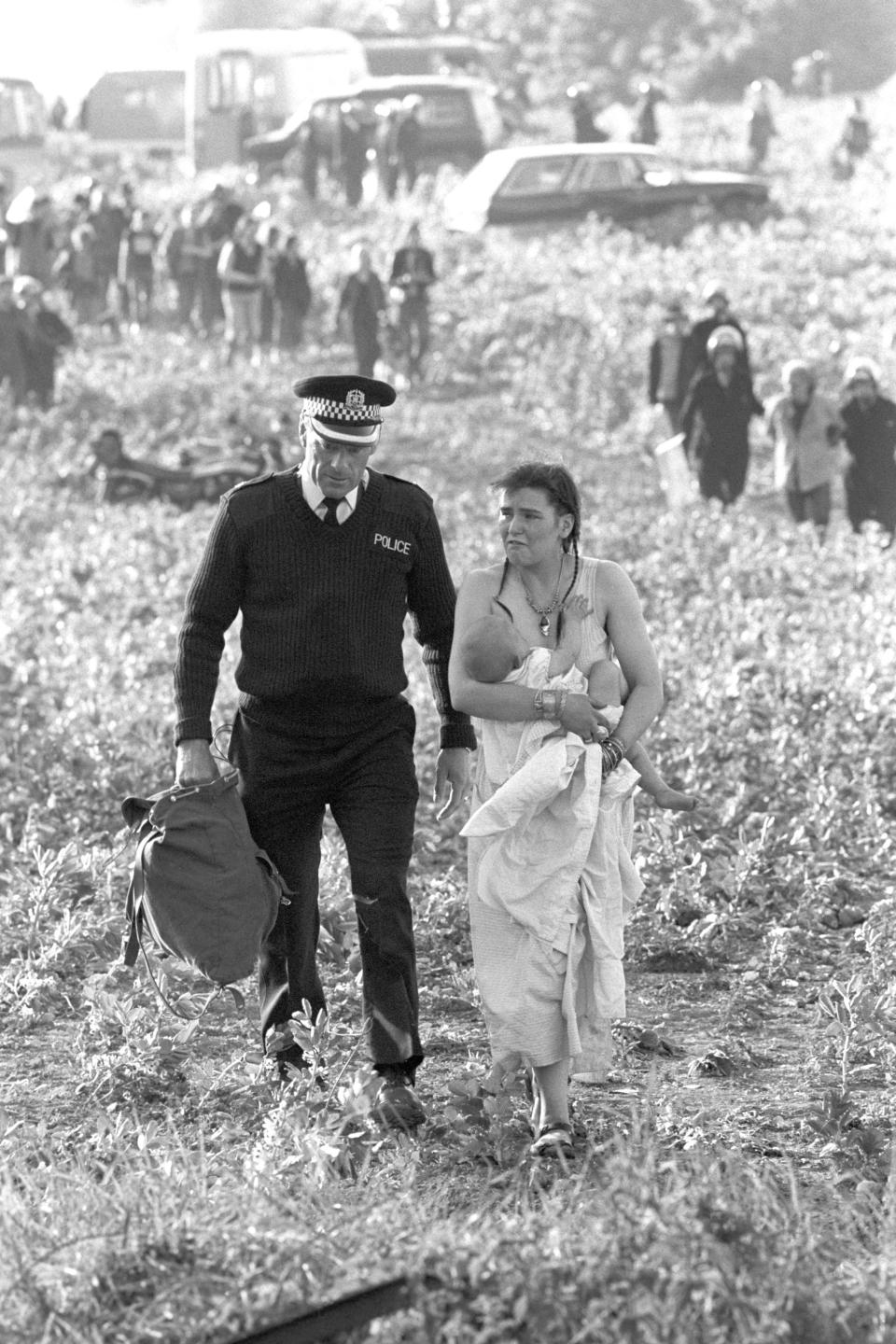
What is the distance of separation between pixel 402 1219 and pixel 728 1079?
2.09m

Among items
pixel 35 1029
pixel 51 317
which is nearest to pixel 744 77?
pixel 51 317

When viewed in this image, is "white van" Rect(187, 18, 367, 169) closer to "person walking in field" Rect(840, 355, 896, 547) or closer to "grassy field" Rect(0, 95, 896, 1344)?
"person walking in field" Rect(840, 355, 896, 547)

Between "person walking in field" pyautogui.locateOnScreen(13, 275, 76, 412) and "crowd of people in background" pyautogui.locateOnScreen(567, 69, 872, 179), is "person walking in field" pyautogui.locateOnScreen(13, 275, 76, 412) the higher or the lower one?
the lower one

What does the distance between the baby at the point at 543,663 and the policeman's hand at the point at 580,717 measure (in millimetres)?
69

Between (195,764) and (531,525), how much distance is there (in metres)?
1.02

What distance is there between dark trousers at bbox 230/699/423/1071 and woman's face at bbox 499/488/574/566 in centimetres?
62

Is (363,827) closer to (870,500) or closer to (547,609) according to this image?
(547,609)

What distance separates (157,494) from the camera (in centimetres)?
2075

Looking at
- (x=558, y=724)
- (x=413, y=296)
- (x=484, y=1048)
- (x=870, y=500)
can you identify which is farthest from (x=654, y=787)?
(x=413, y=296)

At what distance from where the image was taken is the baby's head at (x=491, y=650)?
568 cm

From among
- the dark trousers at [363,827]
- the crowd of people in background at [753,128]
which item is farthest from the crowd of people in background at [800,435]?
the crowd of people in background at [753,128]

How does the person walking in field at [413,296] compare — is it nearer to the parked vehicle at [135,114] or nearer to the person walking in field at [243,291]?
the person walking in field at [243,291]

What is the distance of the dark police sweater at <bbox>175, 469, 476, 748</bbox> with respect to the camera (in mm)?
5980

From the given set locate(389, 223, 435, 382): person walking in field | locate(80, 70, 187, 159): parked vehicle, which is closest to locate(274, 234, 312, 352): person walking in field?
locate(389, 223, 435, 382): person walking in field
